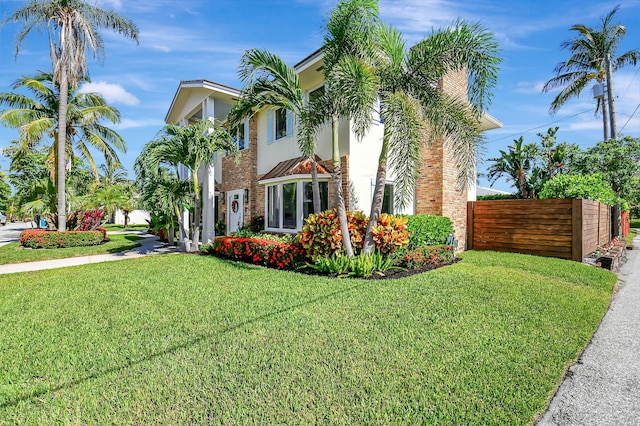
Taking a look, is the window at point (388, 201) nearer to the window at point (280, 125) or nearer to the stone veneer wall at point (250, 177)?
the window at point (280, 125)

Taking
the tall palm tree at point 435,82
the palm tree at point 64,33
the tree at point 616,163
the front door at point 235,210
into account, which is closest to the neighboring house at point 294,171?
the front door at point 235,210

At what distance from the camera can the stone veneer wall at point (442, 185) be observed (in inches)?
477

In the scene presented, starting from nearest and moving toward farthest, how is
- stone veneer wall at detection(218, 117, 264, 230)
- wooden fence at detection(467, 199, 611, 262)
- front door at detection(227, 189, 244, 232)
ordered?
wooden fence at detection(467, 199, 611, 262) < stone veneer wall at detection(218, 117, 264, 230) < front door at detection(227, 189, 244, 232)

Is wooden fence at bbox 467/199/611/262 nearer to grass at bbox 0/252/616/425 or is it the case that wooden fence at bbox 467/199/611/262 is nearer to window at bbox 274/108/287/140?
grass at bbox 0/252/616/425

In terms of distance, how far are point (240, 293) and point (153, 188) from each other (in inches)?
338

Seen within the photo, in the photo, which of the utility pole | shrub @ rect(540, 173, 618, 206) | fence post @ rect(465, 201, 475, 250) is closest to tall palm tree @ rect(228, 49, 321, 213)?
fence post @ rect(465, 201, 475, 250)

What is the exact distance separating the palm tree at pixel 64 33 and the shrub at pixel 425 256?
16.6 metres

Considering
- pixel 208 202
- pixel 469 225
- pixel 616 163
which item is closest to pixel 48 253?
pixel 208 202

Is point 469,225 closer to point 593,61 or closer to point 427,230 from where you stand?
point 427,230

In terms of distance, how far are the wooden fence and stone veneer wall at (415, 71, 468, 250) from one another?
0.84m

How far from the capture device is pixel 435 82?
8.38 metres

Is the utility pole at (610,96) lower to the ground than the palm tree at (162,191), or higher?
higher

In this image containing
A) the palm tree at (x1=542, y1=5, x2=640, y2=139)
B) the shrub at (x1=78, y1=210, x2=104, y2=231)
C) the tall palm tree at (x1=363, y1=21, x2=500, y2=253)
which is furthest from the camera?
the palm tree at (x1=542, y1=5, x2=640, y2=139)

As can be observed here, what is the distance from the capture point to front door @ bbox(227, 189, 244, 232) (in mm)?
16000
